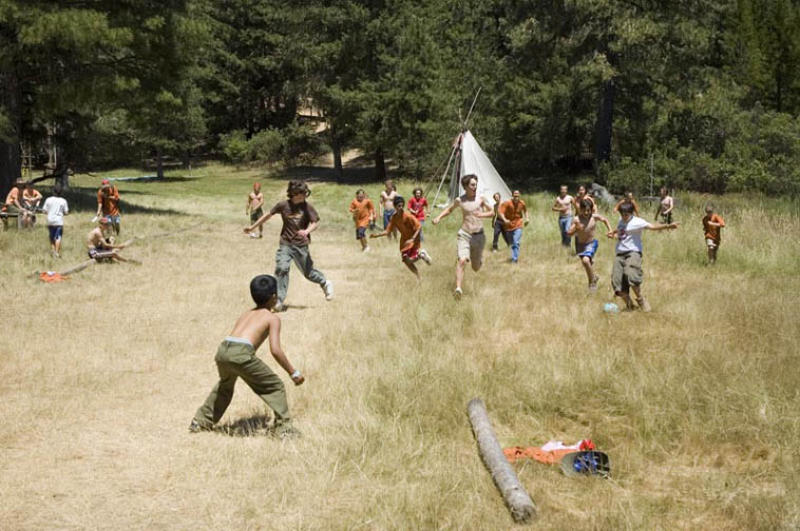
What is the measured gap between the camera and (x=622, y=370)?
7.59 metres

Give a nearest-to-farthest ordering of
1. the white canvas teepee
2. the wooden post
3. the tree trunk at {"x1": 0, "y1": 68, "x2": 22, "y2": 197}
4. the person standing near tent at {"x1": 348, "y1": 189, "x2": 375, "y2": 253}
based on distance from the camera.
Result: 1. the wooden post
2. the person standing near tent at {"x1": 348, "y1": 189, "x2": 375, "y2": 253}
3. the tree trunk at {"x1": 0, "y1": 68, "x2": 22, "y2": 197}
4. the white canvas teepee

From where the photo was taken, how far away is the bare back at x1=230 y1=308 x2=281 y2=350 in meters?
5.93

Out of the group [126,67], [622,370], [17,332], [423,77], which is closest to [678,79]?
[423,77]

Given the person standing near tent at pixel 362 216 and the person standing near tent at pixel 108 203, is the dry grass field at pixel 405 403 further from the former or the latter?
the person standing near tent at pixel 362 216

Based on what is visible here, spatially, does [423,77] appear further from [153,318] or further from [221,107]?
[153,318]

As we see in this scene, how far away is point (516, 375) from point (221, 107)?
4954cm

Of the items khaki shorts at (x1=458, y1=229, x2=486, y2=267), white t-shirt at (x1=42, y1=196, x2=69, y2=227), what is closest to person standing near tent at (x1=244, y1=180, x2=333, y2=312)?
khaki shorts at (x1=458, y1=229, x2=486, y2=267)

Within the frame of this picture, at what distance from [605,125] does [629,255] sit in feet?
67.4

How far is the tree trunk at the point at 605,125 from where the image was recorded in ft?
95.5

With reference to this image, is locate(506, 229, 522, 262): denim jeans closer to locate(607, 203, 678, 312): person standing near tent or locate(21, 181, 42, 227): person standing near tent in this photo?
locate(607, 203, 678, 312): person standing near tent

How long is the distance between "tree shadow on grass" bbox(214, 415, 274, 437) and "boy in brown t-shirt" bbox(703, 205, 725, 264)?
34.2 feet

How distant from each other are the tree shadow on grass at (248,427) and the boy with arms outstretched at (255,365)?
0.10m

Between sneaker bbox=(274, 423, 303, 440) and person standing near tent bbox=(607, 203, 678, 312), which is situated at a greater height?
person standing near tent bbox=(607, 203, 678, 312)

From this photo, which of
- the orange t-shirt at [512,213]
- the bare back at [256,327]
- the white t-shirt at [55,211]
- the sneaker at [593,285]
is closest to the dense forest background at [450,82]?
the white t-shirt at [55,211]
